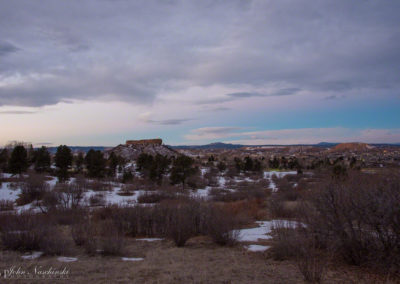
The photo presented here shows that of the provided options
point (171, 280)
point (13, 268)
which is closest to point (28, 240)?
point (13, 268)

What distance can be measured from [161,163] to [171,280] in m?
28.5

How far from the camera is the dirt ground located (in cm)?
580

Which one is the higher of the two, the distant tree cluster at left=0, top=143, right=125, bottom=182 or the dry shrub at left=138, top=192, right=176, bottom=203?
the distant tree cluster at left=0, top=143, right=125, bottom=182

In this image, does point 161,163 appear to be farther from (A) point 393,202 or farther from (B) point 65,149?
(A) point 393,202

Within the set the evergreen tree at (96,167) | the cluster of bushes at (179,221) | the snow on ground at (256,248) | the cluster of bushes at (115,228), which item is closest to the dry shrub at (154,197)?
the cluster of bushes at (115,228)

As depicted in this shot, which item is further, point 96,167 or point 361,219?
point 96,167

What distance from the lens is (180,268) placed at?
21.7ft

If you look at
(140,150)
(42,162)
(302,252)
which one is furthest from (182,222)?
(140,150)

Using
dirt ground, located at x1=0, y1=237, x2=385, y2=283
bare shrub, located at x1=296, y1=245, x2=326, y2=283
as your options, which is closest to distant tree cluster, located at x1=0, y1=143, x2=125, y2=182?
dirt ground, located at x1=0, y1=237, x2=385, y2=283

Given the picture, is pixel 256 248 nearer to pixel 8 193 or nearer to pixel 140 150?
pixel 8 193

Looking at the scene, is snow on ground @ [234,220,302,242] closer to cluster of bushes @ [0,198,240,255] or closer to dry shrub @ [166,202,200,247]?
cluster of bushes @ [0,198,240,255]

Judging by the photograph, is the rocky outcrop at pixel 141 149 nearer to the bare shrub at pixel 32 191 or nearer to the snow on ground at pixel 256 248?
the bare shrub at pixel 32 191

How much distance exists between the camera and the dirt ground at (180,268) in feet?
19.0

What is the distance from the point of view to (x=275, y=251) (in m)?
7.54
